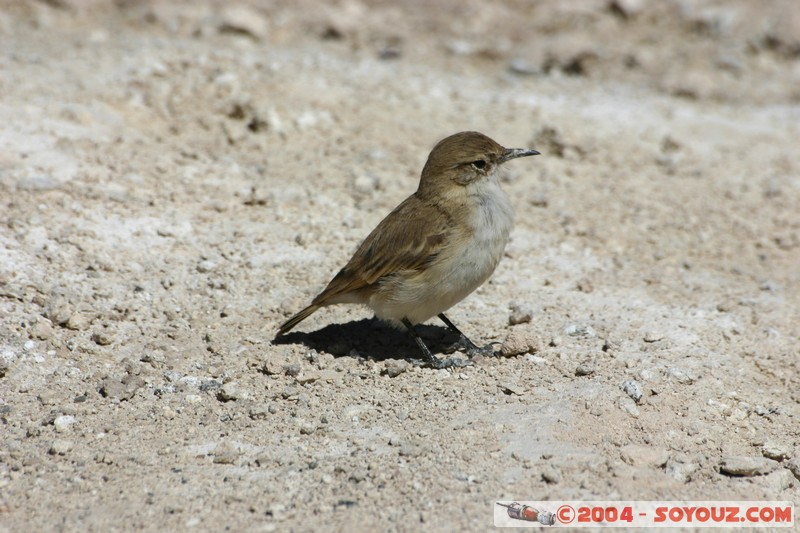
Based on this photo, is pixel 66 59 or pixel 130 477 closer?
pixel 130 477

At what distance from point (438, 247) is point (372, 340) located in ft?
3.34

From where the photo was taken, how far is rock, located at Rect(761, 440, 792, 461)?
4887 mm

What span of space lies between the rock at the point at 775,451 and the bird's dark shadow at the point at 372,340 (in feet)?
6.87

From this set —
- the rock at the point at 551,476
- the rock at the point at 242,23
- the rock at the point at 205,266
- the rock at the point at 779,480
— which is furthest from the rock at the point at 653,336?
the rock at the point at 242,23

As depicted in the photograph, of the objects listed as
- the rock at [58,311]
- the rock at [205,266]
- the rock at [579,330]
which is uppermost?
the rock at [579,330]

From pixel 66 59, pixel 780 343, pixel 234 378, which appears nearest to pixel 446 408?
pixel 234 378

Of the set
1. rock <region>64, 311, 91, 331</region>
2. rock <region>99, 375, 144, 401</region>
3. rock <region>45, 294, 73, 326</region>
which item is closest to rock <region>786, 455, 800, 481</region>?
rock <region>99, 375, 144, 401</region>

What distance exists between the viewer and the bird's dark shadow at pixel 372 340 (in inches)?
238

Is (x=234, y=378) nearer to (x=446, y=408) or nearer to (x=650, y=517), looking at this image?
(x=446, y=408)

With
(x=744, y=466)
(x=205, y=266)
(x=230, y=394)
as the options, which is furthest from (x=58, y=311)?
(x=744, y=466)

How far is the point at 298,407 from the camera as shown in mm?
5281

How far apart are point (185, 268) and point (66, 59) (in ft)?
12.5

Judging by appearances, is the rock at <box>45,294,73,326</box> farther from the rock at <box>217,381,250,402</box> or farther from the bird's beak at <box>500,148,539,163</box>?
the bird's beak at <box>500,148,539,163</box>

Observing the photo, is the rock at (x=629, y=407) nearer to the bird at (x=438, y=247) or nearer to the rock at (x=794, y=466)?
the rock at (x=794, y=466)
